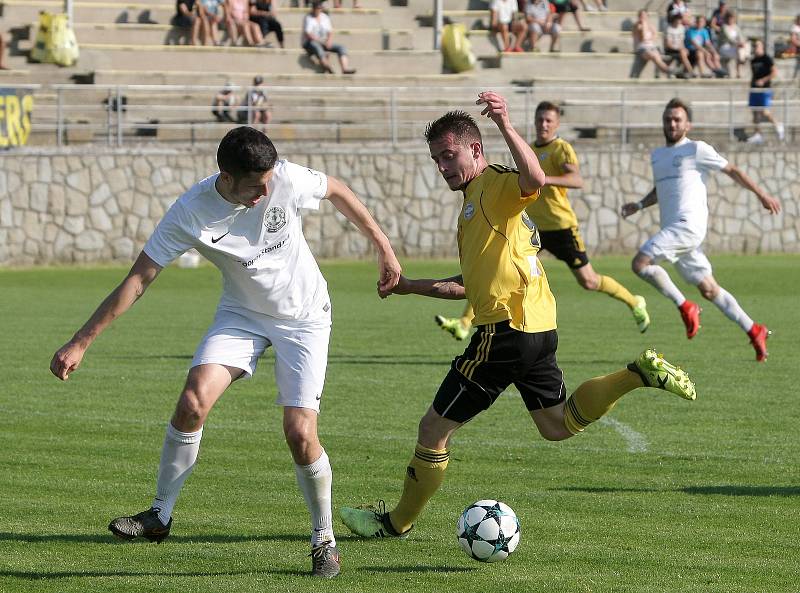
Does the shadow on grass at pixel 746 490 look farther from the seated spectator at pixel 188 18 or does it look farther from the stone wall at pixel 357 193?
the seated spectator at pixel 188 18

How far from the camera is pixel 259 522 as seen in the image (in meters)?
7.32

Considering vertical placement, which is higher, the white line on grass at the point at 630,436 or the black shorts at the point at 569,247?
the black shorts at the point at 569,247

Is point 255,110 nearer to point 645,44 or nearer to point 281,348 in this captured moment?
point 645,44

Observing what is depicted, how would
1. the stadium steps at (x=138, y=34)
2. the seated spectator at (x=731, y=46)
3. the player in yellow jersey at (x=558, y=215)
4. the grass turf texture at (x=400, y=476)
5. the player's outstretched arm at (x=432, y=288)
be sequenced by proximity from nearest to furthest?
the grass turf texture at (x=400, y=476) < the player's outstretched arm at (x=432, y=288) < the player in yellow jersey at (x=558, y=215) < the stadium steps at (x=138, y=34) < the seated spectator at (x=731, y=46)

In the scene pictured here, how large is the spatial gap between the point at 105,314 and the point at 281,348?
0.80 metres

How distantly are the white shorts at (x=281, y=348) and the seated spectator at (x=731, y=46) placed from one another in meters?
30.5

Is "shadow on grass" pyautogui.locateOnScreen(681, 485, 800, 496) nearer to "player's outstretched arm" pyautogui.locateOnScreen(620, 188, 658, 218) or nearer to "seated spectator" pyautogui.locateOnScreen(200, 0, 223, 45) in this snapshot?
"player's outstretched arm" pyautogui.locateOnScreen(620, 188, 658, 218)

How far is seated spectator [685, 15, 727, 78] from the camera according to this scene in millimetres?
34969

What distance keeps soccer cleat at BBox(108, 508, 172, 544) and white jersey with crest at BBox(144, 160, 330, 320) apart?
1014mm

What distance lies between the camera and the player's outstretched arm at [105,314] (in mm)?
6188

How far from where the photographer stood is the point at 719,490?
26.5 ft

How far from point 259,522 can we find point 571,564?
167 centimetres

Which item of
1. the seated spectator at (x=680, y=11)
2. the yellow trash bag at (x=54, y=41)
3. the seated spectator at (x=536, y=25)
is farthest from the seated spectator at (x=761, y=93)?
the yellow trash bag at (x=54, y=41)

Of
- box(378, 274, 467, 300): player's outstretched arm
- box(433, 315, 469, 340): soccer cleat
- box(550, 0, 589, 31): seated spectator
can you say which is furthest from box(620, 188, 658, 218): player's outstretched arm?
box(550, 0, 589, 31): seated spectator
